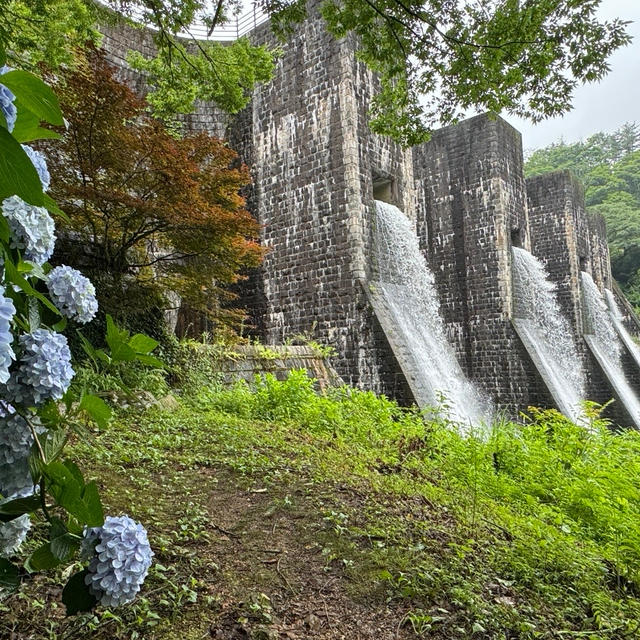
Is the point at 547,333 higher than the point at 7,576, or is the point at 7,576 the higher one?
the point at 7,576

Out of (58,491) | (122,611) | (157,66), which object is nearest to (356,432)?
(122,611)

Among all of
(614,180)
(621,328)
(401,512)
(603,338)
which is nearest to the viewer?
(401,512)

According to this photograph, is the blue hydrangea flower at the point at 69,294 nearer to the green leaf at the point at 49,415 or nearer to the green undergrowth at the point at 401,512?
the green leaf at the point at 49,415

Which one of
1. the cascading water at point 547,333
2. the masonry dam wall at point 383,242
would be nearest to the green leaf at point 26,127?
the masonry dam wall at point 383,242

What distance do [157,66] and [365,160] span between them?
13.4 ft

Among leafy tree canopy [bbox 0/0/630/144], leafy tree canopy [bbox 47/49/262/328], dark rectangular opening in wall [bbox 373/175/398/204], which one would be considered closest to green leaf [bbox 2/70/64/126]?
leafy tree canopy [bbox 0/0/630/144]

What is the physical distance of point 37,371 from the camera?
2.73 feet

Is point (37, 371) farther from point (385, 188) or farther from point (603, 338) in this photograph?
point (603, 338)

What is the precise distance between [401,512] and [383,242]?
6.75 metres

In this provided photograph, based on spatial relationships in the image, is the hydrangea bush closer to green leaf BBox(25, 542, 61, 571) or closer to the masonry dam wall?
green leaf BBox(25, 542, 61, 571)

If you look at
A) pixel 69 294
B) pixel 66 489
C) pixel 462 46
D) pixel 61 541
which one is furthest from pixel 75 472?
pixel 462 46

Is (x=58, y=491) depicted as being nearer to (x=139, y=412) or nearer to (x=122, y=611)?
(x=122, y=611)

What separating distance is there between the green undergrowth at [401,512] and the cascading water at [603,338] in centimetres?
1153

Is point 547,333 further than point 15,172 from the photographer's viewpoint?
Yes
